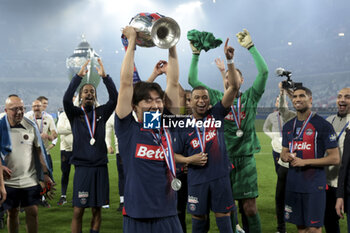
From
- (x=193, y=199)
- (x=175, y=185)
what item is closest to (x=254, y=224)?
(x=193, y=199)

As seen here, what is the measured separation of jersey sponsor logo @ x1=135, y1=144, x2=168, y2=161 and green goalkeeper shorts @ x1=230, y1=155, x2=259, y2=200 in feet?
6.47

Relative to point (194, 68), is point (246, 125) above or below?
below

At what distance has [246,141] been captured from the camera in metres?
4.27

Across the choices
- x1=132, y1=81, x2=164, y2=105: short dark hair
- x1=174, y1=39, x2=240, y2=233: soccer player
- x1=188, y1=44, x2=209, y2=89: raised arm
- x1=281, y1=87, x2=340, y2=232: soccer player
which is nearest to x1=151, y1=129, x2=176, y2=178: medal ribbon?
x1=132, y1=81, x2=164, y2=105: short dark hair

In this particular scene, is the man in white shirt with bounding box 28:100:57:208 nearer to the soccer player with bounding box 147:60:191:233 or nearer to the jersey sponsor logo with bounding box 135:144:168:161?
the soccer player with bounding box 147:60:191:233

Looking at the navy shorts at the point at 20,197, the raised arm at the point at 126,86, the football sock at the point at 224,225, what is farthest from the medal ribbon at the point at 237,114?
the navy shorts at the point at 20,197

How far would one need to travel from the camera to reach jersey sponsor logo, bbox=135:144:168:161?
244 centimetres

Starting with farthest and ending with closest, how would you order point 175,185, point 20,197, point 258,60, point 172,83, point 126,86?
point 258,60
point 20,197
point 172,83
point 175,185
point 126,86

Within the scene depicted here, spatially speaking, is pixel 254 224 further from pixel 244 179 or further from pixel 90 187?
pixel 90 187

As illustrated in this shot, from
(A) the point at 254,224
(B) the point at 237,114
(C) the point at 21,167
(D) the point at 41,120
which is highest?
(B) the point at 237,114

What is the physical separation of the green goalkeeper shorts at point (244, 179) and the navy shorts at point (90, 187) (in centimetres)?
142

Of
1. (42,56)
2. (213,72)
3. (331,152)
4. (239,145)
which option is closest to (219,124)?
(239,145)

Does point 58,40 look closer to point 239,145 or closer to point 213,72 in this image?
point 213,72

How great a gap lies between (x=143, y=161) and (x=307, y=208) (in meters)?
1.90
